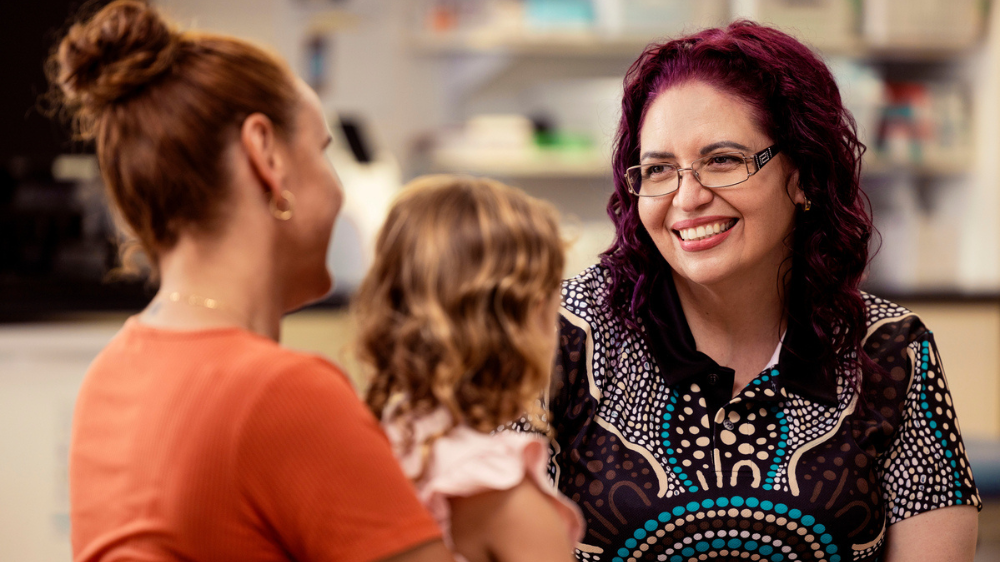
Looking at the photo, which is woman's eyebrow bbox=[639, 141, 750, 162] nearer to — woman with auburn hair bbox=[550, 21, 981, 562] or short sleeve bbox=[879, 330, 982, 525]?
woman with auburn hair bbox=[550, 21, 981, 562]

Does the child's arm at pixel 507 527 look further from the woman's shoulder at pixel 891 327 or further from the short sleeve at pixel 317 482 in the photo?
the woman's shoulder at pixel 891 327

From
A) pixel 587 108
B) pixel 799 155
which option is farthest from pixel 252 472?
pixel 587 108

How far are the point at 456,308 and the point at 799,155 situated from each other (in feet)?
2.54

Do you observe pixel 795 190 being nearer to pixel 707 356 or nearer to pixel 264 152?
pixel 707 356

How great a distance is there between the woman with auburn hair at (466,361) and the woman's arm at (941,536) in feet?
2.16

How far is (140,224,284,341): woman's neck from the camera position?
0.87m

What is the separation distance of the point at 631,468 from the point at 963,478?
494 mm

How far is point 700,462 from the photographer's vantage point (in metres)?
1.33

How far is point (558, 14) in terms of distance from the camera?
12.0 feet

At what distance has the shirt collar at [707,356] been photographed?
1.38 m

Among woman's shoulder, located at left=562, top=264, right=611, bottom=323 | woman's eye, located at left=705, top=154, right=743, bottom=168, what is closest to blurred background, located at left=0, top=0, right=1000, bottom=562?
woman's shoulder, located at left=562, top=264, right=611, bottom=323

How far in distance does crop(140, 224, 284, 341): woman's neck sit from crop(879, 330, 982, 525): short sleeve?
99 cm

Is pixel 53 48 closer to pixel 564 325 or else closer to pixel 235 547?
pixel 564 325

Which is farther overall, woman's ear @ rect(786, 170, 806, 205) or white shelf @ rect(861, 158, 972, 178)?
white shelf @ rect(861, 158, 972, 178)
